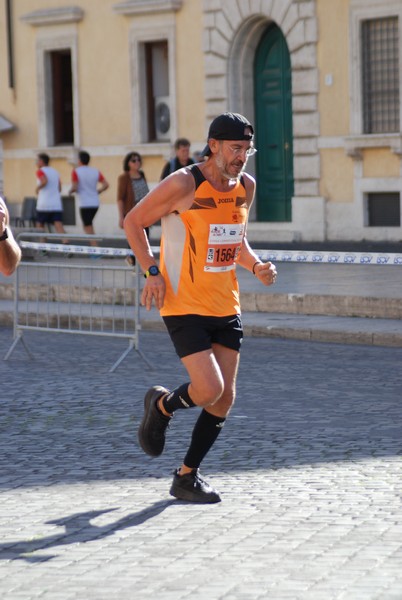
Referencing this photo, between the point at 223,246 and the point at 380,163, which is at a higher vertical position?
the point at 380,163

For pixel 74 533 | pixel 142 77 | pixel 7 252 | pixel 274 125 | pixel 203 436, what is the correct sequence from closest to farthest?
pixel 7 252 < pixel 74 533 < pixel 203 436 < pixel 274 125 < pixel 142 77

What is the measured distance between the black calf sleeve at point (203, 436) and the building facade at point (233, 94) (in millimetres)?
18125

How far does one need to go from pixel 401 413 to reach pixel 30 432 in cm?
233

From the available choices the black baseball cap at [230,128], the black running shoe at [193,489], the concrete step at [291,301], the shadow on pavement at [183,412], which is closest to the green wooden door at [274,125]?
the concrete step at [291,301]

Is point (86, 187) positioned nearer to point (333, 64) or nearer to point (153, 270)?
point (333, 64)

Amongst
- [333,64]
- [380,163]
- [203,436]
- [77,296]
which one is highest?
[333,64]

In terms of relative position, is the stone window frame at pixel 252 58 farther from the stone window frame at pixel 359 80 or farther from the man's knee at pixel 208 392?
the man's knee at pixel 208 392

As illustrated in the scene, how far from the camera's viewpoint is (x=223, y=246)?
6.97 meters

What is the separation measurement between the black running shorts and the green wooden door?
67.9ft

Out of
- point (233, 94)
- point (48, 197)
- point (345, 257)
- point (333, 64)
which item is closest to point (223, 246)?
point (345, 257)

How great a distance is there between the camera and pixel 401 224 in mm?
24938

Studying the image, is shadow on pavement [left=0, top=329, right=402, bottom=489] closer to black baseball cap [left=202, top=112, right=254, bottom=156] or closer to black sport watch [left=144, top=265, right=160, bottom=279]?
black sport watch [left=144, top=265, right=160, bottom=279]

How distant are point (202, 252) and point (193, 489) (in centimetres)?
109

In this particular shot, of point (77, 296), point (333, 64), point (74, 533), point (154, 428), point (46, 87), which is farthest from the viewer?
point (46, 87)
